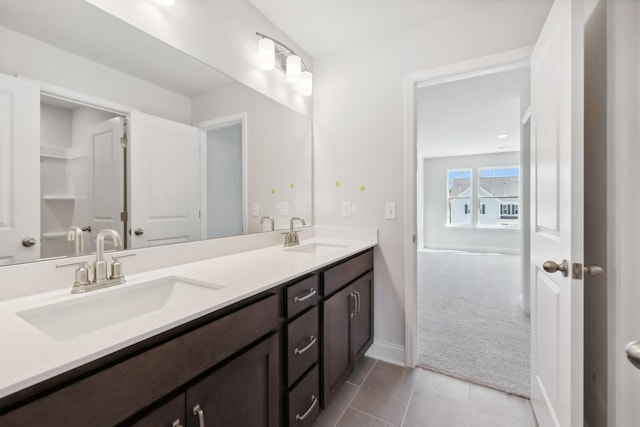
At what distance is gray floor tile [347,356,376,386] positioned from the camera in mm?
1800

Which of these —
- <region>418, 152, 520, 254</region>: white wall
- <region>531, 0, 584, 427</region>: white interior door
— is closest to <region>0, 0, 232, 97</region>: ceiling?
<region>531, 0, 584, 427</region>: white interior door

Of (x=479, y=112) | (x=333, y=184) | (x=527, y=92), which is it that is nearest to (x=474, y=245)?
(x=479, y=112)

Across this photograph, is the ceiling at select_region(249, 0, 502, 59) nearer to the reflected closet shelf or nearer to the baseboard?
the reflected closet shelf

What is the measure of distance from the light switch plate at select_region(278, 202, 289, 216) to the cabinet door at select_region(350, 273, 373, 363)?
29.2 inches

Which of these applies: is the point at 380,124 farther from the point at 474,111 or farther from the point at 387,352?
the point at 474,111

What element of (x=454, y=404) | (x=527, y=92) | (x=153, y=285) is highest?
(x=527, y=92)

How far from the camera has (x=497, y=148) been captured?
6055mm

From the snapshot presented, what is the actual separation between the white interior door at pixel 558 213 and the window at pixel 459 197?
239 inches

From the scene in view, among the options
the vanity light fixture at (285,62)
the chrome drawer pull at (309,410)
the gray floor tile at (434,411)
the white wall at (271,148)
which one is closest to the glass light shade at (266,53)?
the vanity light fixture at (285,62)

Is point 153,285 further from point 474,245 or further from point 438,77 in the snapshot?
point 474,245

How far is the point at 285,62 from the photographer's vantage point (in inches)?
80.3

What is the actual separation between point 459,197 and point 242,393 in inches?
291

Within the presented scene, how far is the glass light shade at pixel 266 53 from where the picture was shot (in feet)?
5.77

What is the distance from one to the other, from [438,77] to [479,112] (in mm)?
2205
